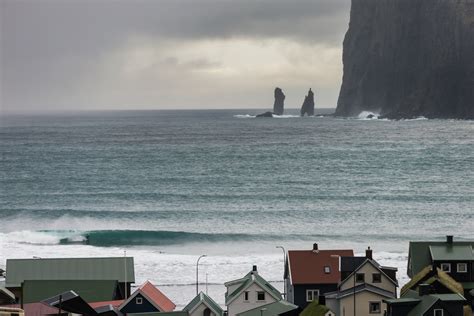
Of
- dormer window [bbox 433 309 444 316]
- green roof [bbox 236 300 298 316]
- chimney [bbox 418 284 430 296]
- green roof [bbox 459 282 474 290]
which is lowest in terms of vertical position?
green roof [bbox 236 300 298 316]

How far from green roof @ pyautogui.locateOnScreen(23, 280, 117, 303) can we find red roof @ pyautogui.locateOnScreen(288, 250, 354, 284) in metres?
9.90

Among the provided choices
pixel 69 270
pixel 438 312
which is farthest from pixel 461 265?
pixel 69 270

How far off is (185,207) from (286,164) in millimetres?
52152

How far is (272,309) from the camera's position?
4653cm

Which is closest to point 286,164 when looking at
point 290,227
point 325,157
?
point 325,157

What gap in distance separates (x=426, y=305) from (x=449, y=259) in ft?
33.2

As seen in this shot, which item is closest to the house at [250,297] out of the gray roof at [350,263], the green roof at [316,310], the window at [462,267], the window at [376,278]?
the gray roof at [350,263]

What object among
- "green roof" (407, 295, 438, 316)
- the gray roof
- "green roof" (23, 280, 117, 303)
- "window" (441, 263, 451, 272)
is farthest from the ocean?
"green roof" (407, 295, 438, 316)

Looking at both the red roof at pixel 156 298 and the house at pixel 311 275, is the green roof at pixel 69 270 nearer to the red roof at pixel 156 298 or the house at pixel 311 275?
the red roof at pixel 156 298

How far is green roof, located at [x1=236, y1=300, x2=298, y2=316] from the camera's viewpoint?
151 ft

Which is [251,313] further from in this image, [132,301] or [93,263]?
[93,263]

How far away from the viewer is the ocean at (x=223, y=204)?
79.2 m

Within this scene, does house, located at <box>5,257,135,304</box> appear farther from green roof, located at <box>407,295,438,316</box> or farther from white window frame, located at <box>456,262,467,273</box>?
white window frame, located at <box>456,262,467,273</box>

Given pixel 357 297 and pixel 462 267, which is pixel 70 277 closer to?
pixel 357 297
